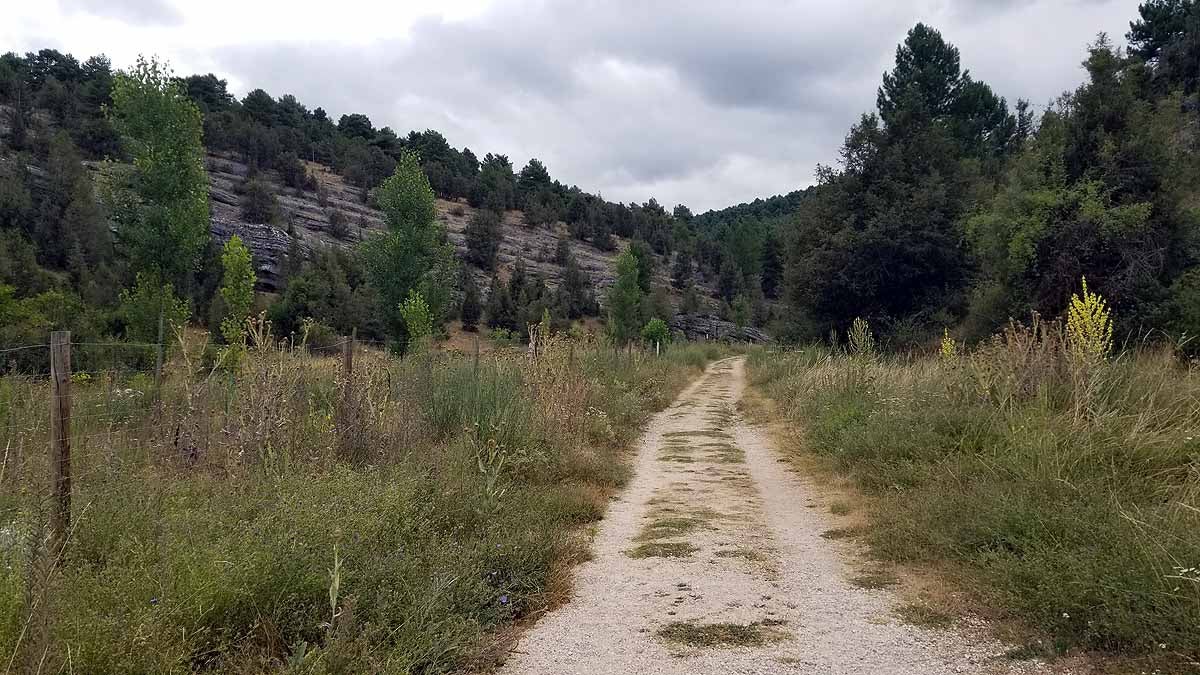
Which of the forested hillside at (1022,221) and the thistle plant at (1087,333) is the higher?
the forested hillside at (1022,221)

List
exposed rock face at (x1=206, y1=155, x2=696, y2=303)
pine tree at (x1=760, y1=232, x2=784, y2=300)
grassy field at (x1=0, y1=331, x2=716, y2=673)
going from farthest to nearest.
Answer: pine tree at (x1=760, y1=232, x2=784, y2=300) → exposed rock face at (x1=206, y1=155, x2=696, y2=303) → grassy field at (x1=0, y1=331, x2=716, y2=673)

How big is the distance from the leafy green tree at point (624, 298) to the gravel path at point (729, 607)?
100ft

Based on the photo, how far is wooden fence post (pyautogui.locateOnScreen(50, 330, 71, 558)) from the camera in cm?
352

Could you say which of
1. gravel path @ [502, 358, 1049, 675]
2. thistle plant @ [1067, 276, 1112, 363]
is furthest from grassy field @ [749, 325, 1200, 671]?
gravel path @ [502, 358, 1049, 675]

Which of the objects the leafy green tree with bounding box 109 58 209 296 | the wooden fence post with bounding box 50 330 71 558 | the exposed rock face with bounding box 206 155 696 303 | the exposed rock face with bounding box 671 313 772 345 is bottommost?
the exposed rock face with bounding box 671 313 772 345

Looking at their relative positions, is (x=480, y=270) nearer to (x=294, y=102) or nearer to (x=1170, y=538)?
(x=294, y=102)

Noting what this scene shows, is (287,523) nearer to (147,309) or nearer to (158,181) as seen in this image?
(147,309)

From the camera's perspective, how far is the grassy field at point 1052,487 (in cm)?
331

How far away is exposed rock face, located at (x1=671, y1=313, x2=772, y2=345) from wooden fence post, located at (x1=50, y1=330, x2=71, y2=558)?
217 ft

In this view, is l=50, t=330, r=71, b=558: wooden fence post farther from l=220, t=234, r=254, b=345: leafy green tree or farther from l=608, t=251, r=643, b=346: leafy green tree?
l=608, t=251, r=643, b=346: leafy green tree

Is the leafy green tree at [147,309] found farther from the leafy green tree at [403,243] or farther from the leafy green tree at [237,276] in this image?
the leafy green tree at [403,243]

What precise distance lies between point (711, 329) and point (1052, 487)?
69441mm

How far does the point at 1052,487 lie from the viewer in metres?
4.68

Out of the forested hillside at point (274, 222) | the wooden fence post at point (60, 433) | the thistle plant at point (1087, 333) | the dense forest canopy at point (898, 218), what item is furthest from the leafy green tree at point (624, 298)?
the wooden fence post at point (60, 433)
